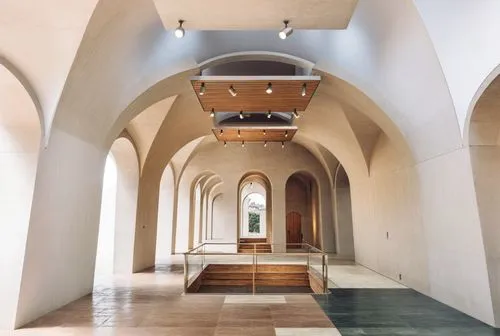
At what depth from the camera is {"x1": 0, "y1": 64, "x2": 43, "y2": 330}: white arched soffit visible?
4.27 metres

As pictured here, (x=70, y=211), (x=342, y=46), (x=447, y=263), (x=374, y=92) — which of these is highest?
(x=342, y=46)

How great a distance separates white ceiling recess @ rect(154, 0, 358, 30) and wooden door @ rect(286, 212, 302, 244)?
16.9 m

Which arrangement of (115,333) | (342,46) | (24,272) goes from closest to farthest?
1. (115,333)
2. (24,272)
3. (342,46)

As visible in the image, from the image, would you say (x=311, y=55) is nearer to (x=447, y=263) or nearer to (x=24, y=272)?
(x=447, y=263)

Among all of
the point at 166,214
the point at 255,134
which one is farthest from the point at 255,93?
the point at 166,214

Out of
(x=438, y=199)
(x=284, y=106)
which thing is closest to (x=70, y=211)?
(x=284, y=106)

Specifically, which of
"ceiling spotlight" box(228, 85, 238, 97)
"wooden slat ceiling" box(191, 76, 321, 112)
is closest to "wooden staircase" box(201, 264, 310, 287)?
"wooden slat ceiling" box(191, 76, 321, 112)

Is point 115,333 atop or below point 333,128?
below

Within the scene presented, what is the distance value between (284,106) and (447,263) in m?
4.90

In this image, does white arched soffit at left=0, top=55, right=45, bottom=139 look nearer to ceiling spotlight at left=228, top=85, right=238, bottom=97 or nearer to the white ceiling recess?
the white ceiling recess

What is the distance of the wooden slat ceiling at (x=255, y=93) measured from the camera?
6527mm

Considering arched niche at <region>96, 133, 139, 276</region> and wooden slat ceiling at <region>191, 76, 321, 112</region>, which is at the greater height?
wooden slat ceiling at <region>191, 76, 321, 112</region>

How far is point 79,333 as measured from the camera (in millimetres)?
4109

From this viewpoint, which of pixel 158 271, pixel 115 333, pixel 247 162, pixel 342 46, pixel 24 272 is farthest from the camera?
pixel 247 162
